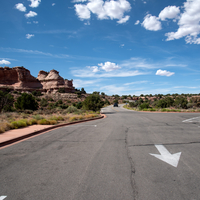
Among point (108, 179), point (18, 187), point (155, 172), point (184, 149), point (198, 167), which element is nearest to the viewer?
point (18, 187)

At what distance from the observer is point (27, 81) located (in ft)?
282

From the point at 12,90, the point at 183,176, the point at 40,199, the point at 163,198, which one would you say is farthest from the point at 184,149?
the point at 12,90

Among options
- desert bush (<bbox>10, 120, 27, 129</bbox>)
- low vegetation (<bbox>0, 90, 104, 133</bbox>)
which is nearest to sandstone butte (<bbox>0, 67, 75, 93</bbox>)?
low vegetation (<bbox>0, 90, 104, 133</bbox>)

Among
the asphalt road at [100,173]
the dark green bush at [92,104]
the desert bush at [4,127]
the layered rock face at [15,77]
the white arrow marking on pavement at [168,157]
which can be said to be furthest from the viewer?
the layered rock face at [15,77]

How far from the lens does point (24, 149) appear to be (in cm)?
617

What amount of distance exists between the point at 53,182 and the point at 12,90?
84487mm

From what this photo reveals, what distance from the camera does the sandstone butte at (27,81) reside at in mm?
81812

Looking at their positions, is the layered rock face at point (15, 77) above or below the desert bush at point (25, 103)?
above

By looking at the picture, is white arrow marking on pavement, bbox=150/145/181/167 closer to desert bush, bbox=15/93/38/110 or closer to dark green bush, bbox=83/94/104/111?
dark green bush, bbox=83/94/104/111

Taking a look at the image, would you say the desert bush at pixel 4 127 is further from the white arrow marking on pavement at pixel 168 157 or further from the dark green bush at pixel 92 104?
the dark green bush at pixel 92 104

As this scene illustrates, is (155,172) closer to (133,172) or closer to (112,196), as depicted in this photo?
(133,172)

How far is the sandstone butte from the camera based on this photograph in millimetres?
81812

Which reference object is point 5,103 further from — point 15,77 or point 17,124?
point 15,77

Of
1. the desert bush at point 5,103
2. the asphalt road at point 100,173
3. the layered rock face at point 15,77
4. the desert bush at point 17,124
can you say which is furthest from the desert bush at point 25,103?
the layered rock face at point 15,77
